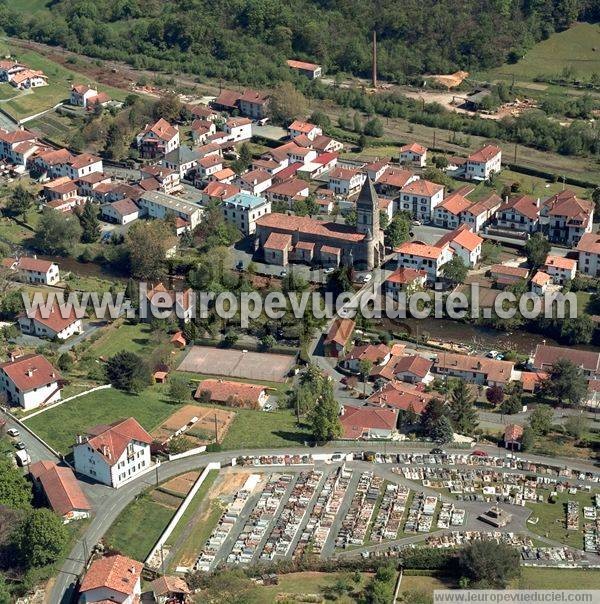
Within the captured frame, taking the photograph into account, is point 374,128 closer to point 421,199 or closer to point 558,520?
point 421,199

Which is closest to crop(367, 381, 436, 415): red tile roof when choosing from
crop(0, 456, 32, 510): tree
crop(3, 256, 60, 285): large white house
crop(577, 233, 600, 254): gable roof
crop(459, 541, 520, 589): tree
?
crop(459, 541, 520, 589): tree

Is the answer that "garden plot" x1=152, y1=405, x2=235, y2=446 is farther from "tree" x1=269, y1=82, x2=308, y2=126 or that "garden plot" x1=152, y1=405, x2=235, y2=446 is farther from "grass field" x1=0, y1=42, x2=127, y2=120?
"grass field" x1=0, y1=42, x2=127, y2=120

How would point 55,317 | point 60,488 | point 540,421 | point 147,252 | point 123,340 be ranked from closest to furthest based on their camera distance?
point 60,488 → point 540,421 → point 123,340 → point 55,317 → point 147,252

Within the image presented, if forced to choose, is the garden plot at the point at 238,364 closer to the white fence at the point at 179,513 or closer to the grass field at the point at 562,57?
the white fence at the point at 179,513

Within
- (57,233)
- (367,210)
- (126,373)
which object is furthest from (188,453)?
(57,233)

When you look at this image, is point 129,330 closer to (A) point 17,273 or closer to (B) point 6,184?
(A) point 17,273
